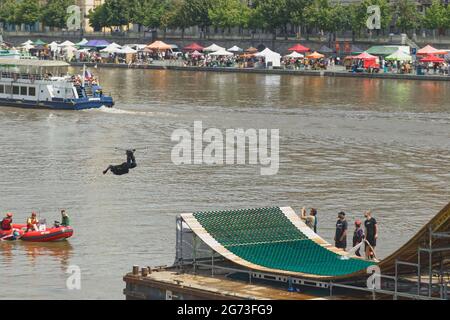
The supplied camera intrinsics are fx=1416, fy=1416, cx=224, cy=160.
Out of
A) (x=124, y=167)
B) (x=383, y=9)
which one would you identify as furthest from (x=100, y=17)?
(x=124, y=167)

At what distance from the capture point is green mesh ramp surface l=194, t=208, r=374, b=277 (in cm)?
2870

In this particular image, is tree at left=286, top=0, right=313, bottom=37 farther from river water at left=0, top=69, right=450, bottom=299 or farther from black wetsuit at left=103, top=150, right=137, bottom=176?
black wetsuit at left=103, top=150, right=137, bottom=176

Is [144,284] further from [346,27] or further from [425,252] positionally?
[346,27]

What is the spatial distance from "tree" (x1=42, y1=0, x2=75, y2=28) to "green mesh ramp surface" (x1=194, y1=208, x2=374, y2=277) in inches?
5418

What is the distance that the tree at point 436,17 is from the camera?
12875cm

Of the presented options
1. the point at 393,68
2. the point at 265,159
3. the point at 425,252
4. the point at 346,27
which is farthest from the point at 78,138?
the point at 346,27

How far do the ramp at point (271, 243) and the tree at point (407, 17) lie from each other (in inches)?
3981

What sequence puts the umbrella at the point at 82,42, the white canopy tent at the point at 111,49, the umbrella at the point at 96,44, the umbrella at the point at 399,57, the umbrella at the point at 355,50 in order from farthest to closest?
the umbrella at the point at 82,42
the umbrella at the point at 96,44
the white canopy tent at the point at 111,49
the umbrella at the point at 355,50
the umbrella at the point at 399,57

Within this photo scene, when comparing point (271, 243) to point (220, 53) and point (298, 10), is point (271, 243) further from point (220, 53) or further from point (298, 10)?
point (298, 10)

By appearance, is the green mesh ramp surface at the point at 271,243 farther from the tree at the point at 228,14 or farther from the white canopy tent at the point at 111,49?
the tree at the point at 228,14

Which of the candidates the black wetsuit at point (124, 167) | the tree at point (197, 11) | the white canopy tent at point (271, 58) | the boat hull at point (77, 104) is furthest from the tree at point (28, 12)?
the black wetsuit at point (124, 167)

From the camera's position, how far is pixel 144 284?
93.4 feet

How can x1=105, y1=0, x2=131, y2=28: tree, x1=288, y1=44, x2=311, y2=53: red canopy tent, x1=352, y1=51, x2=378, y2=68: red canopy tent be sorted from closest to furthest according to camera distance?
x1=352, y1=51, x2=378, y2=68: red canopy tent
x1=288, y1=44, x2=311, y2=53: red canopy tent
x1=105, y1=0, x2=131, y2=28: tree

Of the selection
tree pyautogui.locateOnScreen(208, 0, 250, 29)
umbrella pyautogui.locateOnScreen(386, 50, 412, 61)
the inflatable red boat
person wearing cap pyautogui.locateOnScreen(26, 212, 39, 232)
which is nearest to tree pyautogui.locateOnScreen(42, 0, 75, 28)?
tree pyautogui.locateOnScreen(208, 0, 250, 29)
